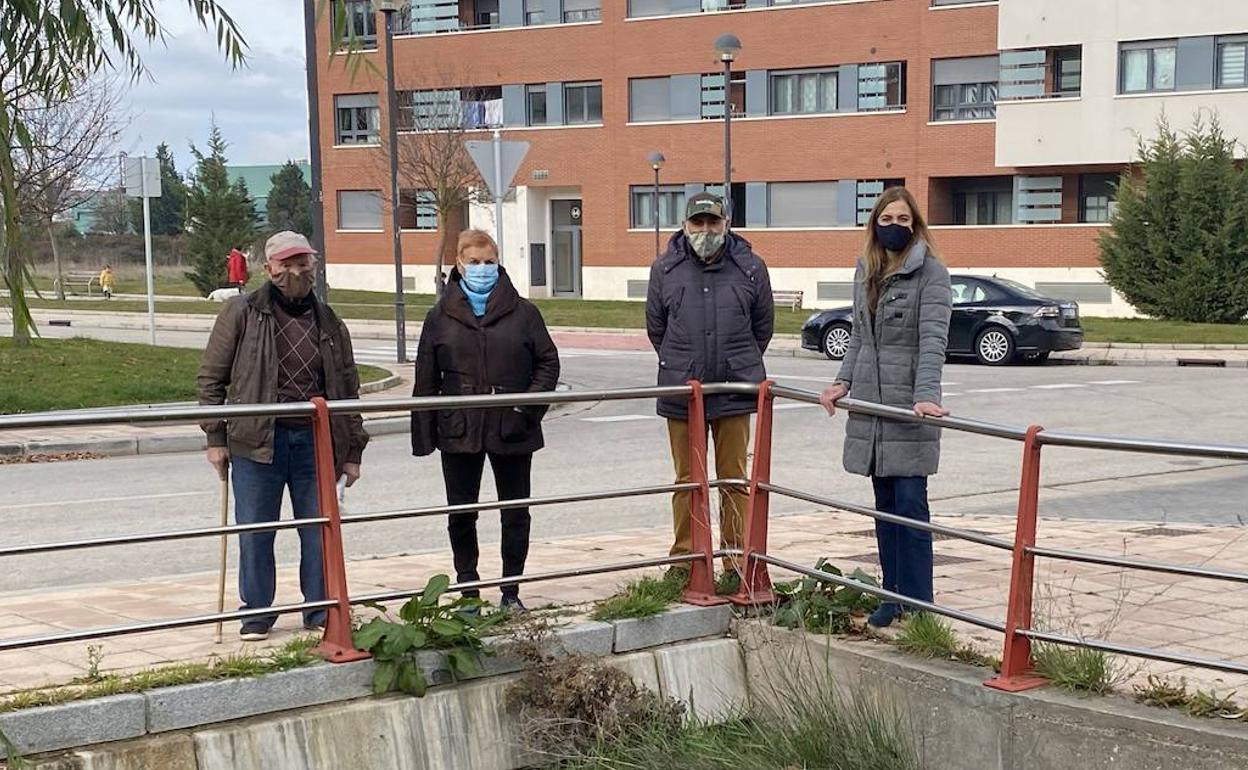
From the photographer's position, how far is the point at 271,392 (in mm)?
6195

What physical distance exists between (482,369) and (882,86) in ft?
129

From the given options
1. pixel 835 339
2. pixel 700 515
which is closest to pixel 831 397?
pixel 700 515

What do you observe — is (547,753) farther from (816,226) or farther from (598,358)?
(816,226)

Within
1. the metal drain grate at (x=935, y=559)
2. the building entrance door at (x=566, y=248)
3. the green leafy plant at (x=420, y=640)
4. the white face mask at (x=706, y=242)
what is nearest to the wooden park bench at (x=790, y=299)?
the building entrance door at (x=566, y=248)

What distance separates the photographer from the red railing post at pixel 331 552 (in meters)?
5.37

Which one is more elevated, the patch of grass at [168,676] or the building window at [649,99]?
the building window at [649,99]

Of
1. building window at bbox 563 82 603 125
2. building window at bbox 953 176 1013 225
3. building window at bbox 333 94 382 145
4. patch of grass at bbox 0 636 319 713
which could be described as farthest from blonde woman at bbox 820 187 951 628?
building window at bbox 333 94 382 145

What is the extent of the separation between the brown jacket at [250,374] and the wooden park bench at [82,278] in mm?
53751

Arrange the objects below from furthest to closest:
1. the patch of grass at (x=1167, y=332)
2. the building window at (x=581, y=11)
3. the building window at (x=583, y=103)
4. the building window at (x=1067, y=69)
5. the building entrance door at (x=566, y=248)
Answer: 1. the building entrance door at (x=566, y=248)
2. the building window at (x=583, y=103)
3. the building window at (x=581, y=11)
4. the building window at (x=1067, y=69)
5. the patch of grass at (x=1167, y=332)

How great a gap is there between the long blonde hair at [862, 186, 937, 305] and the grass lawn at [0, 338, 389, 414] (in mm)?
12712

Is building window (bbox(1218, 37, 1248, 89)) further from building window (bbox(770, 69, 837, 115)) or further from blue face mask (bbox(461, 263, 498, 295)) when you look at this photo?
blue face mask (bbox(461, 263, 498, 295))

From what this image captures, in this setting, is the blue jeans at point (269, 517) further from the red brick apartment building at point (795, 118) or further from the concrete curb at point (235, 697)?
the red brick apartment building at point (795, 118)

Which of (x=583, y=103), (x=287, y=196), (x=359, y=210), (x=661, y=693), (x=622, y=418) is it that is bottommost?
(x=622, y=418)

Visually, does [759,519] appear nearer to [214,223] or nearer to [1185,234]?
[1185,234]
